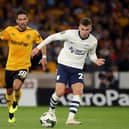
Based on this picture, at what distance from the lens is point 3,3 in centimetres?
2373

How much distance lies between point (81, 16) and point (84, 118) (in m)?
9.04

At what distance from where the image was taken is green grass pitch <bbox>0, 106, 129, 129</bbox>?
42.1 ft

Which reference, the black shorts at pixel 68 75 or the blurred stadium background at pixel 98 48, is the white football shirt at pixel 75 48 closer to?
the black shorts at pixel 68 75

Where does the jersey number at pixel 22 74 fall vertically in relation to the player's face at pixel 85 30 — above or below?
below

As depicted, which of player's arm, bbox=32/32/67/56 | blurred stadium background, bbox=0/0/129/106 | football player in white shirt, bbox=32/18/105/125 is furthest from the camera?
blurred stadium background, bbox=0/0/129/106

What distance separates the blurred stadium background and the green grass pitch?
78 cm

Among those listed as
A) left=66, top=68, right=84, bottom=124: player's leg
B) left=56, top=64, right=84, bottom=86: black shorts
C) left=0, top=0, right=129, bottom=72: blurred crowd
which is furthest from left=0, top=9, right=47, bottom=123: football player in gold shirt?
left=0, top=0, right=129, bottom=72: blurred crowd

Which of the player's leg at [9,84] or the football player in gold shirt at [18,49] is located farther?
the player's leg at [9,84]

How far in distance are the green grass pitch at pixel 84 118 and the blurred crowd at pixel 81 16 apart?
3.06 metres

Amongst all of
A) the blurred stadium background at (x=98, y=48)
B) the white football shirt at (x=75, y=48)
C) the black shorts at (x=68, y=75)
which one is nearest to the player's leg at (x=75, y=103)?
the black shorts at (x=68, y=75)

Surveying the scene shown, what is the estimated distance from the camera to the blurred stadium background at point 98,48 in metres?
19.6

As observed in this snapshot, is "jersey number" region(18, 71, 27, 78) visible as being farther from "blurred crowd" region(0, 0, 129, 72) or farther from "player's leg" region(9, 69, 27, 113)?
"blurred crowd" region(0, 0, 129, 72)

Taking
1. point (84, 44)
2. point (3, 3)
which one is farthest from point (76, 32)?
point (3, 3)

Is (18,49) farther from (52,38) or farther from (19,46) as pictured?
(52,38)
